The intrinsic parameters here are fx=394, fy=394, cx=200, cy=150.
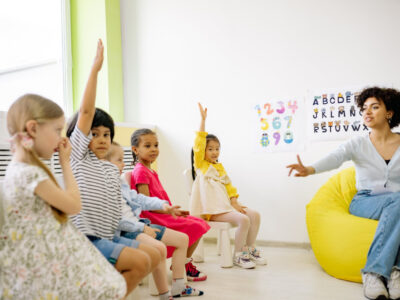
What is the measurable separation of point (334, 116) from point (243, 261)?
1.31m

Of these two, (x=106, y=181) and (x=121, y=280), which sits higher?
(x=106, y=181)

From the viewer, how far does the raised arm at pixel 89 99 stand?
1506 millimetres

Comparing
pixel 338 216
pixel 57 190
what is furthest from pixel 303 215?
pixel 57 190

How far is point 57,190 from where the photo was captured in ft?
4.08

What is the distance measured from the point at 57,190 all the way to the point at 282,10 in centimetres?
257

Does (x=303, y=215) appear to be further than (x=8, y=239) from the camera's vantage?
Yes

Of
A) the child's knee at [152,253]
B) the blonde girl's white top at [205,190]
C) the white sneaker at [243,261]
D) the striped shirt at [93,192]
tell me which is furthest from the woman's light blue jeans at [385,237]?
the striped shirt at [93,192]

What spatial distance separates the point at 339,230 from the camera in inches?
91.4

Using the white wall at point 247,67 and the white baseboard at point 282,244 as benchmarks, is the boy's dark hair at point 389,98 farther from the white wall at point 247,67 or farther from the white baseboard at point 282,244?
the white baseboard at point 282,244

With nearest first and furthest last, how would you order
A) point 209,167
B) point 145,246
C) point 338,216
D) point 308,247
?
point 145,246 → point 338,216 → point 209,167 → point 308,247

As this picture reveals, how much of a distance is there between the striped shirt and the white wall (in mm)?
1858

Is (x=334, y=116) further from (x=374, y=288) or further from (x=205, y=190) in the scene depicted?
(x=374, y=288)

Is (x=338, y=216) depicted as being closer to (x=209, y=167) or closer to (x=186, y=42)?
(x=209, y=167)

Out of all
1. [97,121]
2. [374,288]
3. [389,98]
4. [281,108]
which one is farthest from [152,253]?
[281,108]
